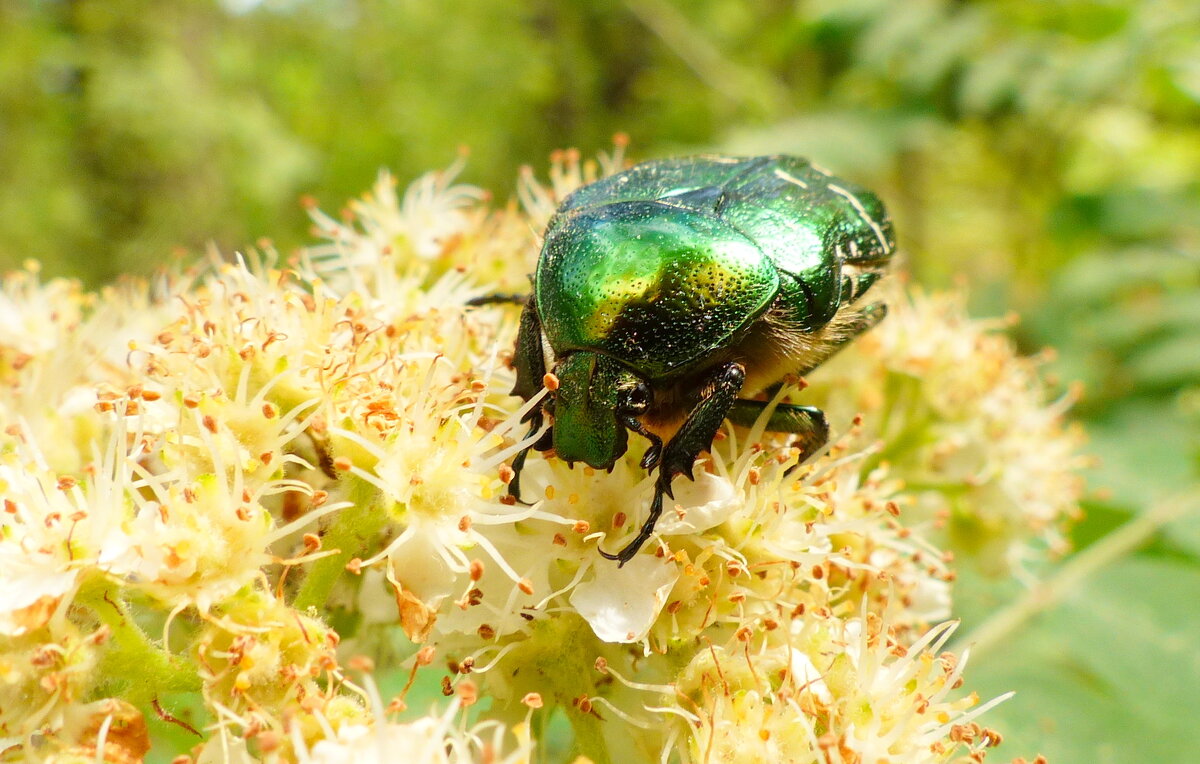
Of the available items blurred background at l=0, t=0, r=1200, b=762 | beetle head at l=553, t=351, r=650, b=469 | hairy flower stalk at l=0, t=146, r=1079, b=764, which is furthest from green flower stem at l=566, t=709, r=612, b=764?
blurred background at l=0, t=0, r=1200, b=762

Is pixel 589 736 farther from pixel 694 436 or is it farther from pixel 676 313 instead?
pixel 676 313

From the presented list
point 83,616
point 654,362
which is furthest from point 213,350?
point 654,362

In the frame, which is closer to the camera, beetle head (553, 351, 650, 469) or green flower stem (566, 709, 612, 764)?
beetle head (553, 351, 650, 469)

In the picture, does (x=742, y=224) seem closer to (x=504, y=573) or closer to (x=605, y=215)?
(x=605, y=215)

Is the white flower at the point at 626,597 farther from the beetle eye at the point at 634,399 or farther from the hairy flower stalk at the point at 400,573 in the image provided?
the beetle eye at the point at 634,399

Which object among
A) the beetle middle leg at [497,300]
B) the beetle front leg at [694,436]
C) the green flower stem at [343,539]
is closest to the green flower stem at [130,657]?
the green flower stem at [343,539]

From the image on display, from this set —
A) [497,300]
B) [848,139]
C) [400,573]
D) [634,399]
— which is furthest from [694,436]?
[848,139]

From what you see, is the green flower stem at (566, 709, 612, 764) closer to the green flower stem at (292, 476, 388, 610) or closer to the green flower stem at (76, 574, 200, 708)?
the green flower stem at (292, 476, 388, 610)

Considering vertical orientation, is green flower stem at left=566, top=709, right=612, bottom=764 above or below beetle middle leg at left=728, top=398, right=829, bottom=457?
below
